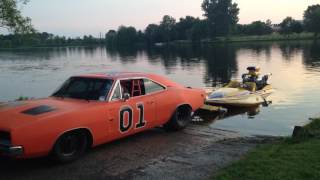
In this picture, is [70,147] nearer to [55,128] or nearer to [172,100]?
[55,128]

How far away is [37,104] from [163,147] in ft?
8.77

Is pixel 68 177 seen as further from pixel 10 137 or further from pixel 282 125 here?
pixel 282 125

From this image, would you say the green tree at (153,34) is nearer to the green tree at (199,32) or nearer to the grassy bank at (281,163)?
the green tree at (199,32)

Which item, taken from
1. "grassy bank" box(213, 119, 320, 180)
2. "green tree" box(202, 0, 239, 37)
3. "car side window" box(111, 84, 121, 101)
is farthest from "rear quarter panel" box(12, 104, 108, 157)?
"green tree" box(202, 0, 239, 37)

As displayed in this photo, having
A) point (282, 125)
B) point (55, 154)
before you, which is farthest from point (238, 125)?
point (55, 154)

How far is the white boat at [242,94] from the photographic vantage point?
66.0ft

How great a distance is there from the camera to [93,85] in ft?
30.4

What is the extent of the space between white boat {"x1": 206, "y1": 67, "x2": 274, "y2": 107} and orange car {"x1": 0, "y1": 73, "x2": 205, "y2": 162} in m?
8.94

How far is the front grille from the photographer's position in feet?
23.5

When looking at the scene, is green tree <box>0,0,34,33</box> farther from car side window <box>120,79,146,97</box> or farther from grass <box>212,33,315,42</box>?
grass <box>212,33,315,42</box>

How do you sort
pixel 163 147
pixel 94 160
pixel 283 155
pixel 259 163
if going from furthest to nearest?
pixel 163 147, pixel 94 160, pixel 283 155, pixel 259 163

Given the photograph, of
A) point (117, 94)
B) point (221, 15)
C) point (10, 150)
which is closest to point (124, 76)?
point (117, 94)

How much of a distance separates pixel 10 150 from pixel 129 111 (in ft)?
9.20

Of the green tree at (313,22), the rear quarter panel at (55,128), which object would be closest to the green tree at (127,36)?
the green tree at (313,22)
